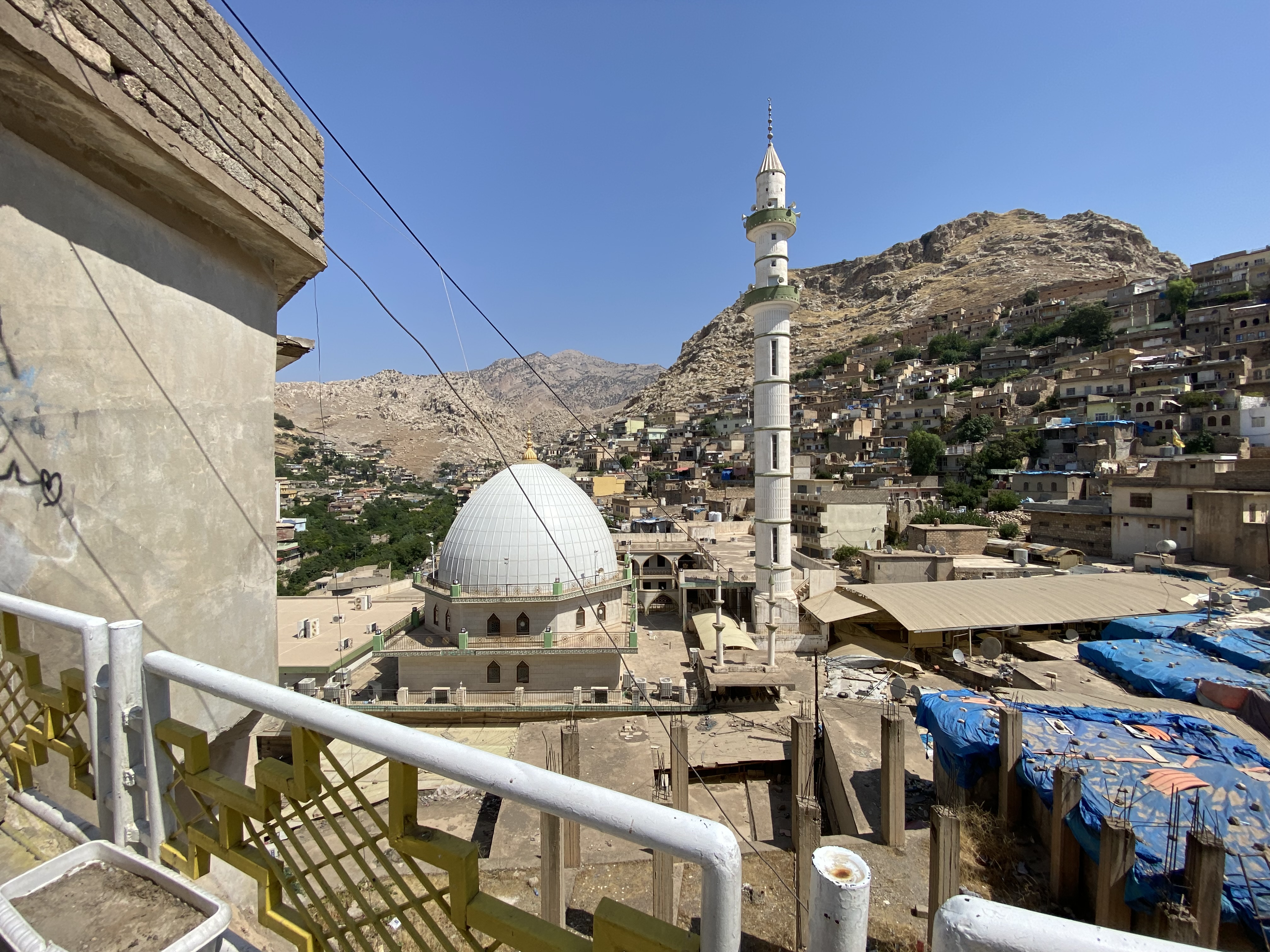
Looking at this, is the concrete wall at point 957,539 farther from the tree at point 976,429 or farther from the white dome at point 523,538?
the white dome at point 523,538

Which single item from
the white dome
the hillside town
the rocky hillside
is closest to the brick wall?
the hillside town

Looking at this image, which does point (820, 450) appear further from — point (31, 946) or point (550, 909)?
point (31, 946)

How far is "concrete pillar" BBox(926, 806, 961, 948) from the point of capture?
19.8 ft

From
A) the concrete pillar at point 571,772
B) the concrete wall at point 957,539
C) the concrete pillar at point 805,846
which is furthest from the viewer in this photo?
the concrete wall at point 957,539

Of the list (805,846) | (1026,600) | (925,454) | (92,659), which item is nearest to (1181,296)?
(925,454)

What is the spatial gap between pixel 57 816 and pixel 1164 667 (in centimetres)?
1758

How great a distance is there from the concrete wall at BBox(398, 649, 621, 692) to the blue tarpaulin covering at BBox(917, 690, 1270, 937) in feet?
27.4

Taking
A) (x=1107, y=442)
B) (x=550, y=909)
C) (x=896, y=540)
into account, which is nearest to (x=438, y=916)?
(x=550, y=909)

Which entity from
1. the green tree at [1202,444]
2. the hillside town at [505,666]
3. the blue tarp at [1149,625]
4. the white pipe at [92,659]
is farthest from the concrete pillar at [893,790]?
the green tree at [1202,444]

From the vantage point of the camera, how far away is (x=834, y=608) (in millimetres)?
18938

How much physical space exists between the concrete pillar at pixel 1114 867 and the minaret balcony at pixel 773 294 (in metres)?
17.2

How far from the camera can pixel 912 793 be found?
9.52 metres

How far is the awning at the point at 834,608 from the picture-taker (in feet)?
60.1

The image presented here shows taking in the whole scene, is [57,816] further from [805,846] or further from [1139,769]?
[1139,769]
